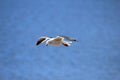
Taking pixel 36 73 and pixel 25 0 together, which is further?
pixel 25 0

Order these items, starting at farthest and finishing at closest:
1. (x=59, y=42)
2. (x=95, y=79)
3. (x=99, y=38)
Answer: (x=99, y=38) < (x=95, y=79) < (x=59, y=42)

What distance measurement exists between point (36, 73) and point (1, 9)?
30.6 inches

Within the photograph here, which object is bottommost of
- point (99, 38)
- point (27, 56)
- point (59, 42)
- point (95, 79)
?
point (59, 42)

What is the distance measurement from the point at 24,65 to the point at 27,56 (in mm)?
94

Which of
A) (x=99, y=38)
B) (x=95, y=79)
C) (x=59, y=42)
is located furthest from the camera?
(x=99, y=38)

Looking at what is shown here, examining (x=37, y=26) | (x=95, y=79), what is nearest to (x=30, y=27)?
(x=37, y=26)

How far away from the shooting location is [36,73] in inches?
123

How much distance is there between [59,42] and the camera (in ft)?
5.45

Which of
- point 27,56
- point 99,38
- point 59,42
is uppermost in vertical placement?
point 99,38

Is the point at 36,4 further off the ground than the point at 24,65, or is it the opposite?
the point at 36,4

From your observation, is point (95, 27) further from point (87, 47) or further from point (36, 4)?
point (36, 4)

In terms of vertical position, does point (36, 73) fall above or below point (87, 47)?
below

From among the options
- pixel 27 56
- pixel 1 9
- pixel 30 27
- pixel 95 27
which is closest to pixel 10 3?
pixel 1 9

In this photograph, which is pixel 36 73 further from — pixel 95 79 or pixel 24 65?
pixel 95 79
